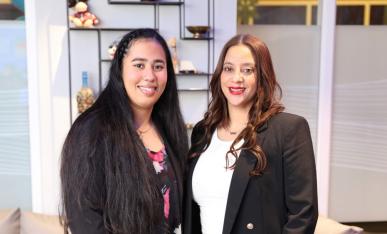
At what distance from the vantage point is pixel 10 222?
2064mm

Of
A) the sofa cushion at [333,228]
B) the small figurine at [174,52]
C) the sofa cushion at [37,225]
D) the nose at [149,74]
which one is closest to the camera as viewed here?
the nose at [149,74]

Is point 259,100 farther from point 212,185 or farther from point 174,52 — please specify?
point 174,52

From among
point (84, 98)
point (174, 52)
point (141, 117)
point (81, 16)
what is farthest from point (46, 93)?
point (141, 117)

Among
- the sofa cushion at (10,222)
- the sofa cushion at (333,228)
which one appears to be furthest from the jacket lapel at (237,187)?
the sofa cushion at (10,222)

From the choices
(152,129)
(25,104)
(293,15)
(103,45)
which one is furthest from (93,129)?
(293,15)

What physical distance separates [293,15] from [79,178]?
2.40 m

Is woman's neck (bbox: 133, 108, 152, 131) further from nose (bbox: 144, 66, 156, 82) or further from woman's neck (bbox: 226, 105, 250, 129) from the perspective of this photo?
woman's neck (bbox: 226, 105, 250, 129)

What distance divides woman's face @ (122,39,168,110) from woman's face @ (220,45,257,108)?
0.92 feet

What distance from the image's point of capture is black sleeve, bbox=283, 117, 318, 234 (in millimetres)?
1369

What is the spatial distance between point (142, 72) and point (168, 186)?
1.33 ft

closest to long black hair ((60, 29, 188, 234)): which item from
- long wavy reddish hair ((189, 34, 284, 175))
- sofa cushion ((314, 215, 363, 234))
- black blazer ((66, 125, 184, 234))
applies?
black blazer ((66, 125, 184, 234))

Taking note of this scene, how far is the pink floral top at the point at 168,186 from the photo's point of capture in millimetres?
1379

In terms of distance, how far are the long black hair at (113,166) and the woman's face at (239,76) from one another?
283 mm

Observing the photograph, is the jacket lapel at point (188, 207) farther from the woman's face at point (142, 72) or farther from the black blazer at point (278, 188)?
the woman's face at point (142, 72)
